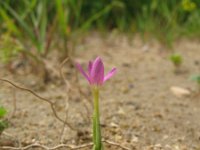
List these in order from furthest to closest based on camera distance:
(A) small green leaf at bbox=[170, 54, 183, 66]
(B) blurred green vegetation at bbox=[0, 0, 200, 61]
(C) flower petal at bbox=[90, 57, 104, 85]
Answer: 1. (B) blurred green vegetation at bbox=[0, 0, 200, 61]
2. (A) small green leaf at bbox=[170, 54, 183, 66]
3. (C) flower petal at bbox=[90, 57, 104, 85]

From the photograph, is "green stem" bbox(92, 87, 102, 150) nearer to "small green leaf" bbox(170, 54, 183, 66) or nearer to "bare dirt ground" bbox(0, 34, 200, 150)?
"bare dirt ground" bbox(0, 34, 200, 150)

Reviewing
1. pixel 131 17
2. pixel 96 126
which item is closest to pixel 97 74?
pixel 96 126

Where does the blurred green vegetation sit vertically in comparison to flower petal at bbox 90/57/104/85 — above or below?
above

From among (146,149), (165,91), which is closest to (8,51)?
(165,91)

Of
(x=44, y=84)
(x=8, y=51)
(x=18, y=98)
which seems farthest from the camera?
(x=8, y=51)

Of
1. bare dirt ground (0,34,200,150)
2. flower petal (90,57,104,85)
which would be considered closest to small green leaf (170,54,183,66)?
bare dirt ground (0,34,200,150)

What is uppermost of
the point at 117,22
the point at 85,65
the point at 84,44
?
the point at 117,22

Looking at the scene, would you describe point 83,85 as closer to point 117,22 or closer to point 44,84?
point 44,84

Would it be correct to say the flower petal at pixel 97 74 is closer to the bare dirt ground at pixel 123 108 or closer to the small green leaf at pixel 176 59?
the bare dirt ground at pixel 123 108

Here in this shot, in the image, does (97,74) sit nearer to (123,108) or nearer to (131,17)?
(123,108)
